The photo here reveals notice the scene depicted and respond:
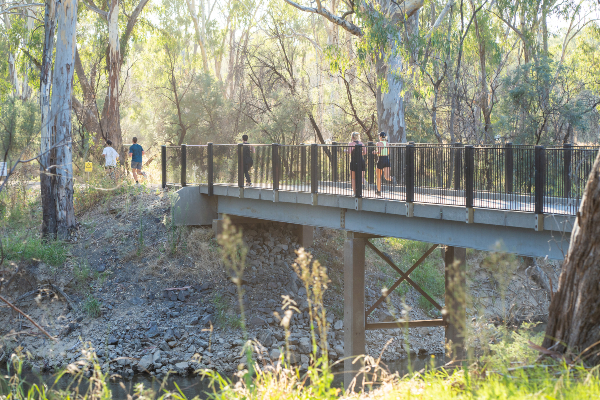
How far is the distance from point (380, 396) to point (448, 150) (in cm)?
694

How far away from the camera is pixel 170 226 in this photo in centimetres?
1630

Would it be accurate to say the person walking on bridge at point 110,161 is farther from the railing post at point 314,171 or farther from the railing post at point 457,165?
the railing post at point 457,165

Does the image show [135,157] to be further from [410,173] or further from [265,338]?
[410,173]

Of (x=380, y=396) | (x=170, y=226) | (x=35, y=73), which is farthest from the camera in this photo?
(x=35, y=73)

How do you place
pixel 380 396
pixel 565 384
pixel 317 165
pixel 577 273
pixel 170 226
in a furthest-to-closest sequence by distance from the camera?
pixel 170 226 < pixel 317 165 < pixel 577 273 < pixel 380 396 < pixel 565 384

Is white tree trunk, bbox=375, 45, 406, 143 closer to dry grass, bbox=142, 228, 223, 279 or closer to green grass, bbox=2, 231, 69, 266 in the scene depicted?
dry grass, bbox=142, 228, 223, 279

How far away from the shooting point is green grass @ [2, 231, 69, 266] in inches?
579

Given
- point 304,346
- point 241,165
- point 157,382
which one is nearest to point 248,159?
point 241,165

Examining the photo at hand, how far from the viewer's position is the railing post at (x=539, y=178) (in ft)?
26.7

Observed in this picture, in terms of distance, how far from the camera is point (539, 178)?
8.23 metres

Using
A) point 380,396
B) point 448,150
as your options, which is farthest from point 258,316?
point 380,396

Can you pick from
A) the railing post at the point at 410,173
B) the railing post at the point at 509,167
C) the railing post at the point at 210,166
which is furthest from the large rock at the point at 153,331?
the railing post at the point at 509,167

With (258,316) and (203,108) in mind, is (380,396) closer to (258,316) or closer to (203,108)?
(258,316)

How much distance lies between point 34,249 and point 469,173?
11760 millimetres
